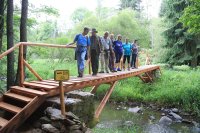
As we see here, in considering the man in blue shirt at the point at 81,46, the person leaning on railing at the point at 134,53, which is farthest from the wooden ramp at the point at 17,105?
the person leaning on railing at the point at 134,53

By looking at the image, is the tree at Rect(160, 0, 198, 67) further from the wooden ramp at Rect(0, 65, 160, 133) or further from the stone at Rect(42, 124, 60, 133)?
the stone at Rect(42, 124, 60, 133)

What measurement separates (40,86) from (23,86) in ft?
2.62

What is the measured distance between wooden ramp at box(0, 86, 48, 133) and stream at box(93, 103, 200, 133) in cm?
372

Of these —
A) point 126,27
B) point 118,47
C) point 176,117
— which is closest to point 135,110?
point 176,117

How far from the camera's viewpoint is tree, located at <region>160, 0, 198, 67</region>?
21.8 m

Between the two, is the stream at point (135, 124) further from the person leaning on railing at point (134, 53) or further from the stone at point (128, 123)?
the person leaning on railing at point (134, 53)

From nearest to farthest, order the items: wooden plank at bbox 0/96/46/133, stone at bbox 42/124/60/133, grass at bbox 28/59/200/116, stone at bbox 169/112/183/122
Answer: stone at bbox 42/124/60/133 < wooden plank at bbox 0/96/46/133 < stone at bbox 169/112/183/122 < grass at bbox 28/59/200/116

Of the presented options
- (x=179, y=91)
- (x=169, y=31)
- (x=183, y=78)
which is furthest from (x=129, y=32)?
(x=179, y=91)

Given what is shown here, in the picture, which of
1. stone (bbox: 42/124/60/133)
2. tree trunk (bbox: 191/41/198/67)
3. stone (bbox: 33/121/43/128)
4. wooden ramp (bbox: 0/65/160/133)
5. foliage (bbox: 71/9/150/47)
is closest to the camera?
stone (bbox: 42/124/60/133)

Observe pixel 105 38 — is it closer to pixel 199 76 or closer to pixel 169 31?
pixel 199 76

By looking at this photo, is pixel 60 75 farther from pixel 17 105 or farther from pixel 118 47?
pixel 118 47

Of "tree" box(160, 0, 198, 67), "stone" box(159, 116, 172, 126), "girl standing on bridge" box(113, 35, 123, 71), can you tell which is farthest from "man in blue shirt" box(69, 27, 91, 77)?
"tree" box(160, 0, 198, 67)

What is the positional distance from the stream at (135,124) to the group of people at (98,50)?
2531 millimetres

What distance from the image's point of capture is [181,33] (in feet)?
72.6
